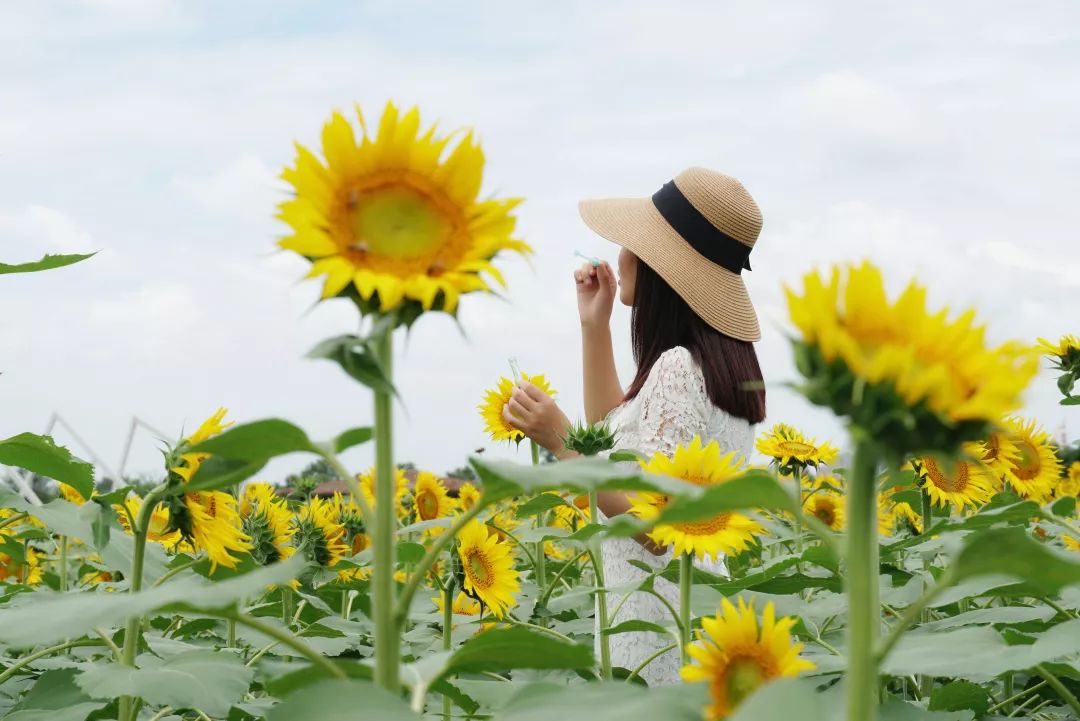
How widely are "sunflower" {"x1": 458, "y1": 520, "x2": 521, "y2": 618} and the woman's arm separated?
1.08 metres

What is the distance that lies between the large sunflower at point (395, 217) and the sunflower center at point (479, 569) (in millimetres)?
1473

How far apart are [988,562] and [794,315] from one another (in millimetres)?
218

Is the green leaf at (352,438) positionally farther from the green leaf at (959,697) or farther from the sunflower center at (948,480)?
the sunflower center at (948,480)

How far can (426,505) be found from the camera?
4.10 metres

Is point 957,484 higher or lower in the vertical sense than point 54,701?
higher

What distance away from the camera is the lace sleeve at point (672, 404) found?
2.80 meters

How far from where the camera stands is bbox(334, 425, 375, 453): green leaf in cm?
105

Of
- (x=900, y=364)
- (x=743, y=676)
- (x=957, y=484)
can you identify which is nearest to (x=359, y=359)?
(x=900, y=364)

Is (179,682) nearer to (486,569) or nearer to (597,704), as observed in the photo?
(597,704)

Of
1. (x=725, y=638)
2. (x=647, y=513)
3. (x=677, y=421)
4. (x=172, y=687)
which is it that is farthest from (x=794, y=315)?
(x=677, y=421)

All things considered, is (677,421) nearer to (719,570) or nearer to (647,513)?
(719,570)

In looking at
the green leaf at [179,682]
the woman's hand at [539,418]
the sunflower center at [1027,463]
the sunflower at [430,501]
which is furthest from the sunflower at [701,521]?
the sunflower at [430,501]

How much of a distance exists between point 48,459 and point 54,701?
1.24ft

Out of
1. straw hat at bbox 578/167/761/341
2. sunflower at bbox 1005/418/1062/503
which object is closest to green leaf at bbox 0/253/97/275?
straw hat at bbox 578/167/761/341
